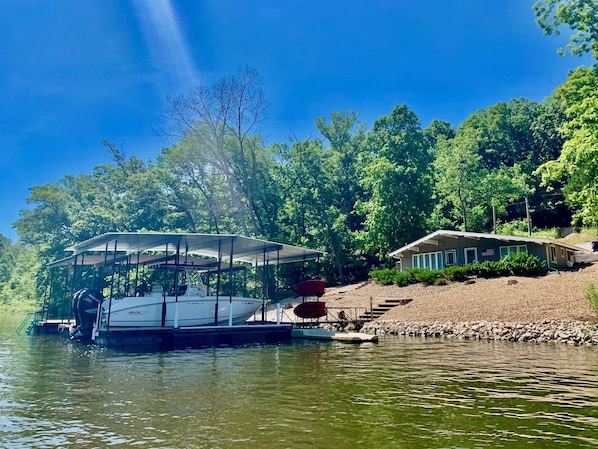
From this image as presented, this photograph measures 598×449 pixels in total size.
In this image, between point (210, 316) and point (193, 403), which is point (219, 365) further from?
point (210, 316)

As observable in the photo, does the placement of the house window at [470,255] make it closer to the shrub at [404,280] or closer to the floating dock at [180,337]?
the shrub at [404,280]

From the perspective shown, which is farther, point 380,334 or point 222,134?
point 222,134

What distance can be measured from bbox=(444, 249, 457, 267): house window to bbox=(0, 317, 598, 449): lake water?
19.6 m

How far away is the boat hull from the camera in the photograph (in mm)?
18969

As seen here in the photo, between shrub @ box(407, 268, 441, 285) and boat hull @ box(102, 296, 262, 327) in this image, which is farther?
shrub @ box(407, 268, 441, 285)

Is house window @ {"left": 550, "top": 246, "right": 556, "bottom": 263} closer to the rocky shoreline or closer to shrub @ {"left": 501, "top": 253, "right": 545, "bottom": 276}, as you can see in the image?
shrub @ {"left": 501, "top": 253, "right": 545, "bottom": 276}

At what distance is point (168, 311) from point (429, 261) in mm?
23241

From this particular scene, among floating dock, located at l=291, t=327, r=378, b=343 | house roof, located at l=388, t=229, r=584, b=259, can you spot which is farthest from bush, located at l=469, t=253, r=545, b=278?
floating dock, located at l=291, t=327, r=378, b=343

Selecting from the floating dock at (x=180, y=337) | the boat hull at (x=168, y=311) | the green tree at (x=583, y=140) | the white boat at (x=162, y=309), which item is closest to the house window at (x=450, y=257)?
the green tree at (x=583, y=140)

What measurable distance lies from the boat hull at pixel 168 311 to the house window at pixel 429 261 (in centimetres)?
1967

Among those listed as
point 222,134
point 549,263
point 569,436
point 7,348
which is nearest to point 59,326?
point 7,348

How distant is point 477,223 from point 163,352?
Result: 125 feet

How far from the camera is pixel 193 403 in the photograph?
8383mm

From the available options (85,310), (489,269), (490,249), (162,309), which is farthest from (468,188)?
(85,310)
